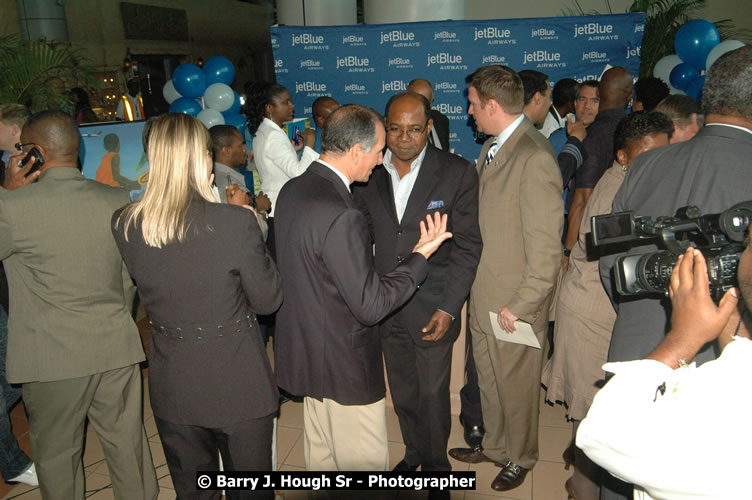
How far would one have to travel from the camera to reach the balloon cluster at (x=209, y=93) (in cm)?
606

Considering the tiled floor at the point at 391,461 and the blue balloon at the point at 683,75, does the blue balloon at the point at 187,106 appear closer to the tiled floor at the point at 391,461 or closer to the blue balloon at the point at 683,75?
the tiled floor at the point at 391,461

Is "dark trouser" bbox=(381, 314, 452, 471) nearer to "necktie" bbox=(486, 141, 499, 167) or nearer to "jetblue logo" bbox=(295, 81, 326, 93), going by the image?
"necktie" bbox=(486, 141, 499, 167)

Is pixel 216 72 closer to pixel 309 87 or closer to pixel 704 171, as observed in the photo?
pixel 309 87

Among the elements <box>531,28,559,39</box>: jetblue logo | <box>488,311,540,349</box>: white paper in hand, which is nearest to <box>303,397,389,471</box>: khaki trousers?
<box>488,311,540,349</box>: white paper in hand

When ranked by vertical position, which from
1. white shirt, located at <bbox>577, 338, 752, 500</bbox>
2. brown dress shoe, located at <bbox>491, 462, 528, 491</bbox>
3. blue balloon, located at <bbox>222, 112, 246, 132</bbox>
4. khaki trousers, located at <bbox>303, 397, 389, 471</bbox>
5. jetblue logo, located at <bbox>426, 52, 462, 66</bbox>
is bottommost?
brown dress shoe, located at <bbox>491, 462, 528, 491</bbox>

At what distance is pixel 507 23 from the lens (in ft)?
19.5

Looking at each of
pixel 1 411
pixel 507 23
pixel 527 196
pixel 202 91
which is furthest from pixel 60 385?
pixel 507 23

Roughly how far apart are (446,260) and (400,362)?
525mm

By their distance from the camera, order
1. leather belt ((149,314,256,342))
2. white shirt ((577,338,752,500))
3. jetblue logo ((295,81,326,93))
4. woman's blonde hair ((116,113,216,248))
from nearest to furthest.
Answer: white shirt ((577,338,752,500)) < woman's blonde hair ((116,113,216,248)) < leather belt ((149,314,256,342)) < jetblue logo ((295,81,326,93))

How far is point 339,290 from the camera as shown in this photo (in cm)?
174

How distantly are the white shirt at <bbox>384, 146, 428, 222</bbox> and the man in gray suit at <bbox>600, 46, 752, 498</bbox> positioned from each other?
34.2 inches

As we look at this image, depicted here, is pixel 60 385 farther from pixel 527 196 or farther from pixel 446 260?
pixel 527 196

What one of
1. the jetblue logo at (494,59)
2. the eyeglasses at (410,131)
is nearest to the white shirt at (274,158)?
the eyeglasses at (410,131)

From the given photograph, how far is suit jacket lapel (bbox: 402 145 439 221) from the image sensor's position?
2.20 m
